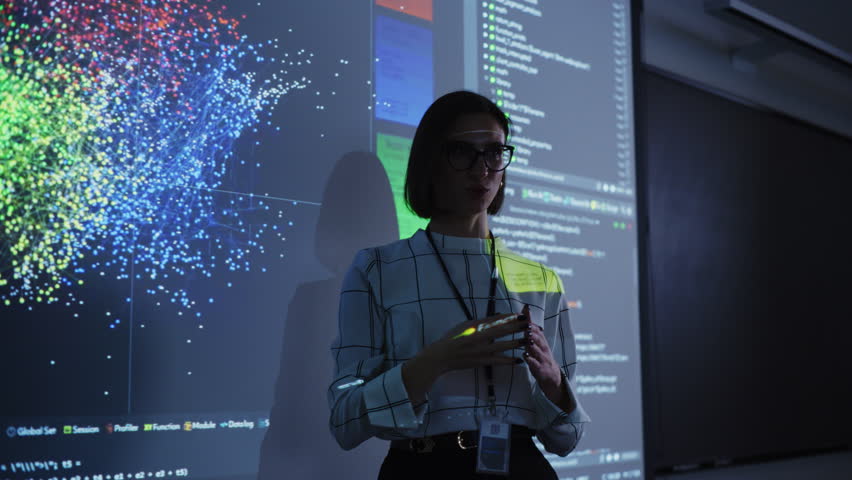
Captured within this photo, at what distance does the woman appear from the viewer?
1.04 metres

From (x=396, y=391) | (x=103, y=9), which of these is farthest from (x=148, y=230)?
(x=396, y=391)

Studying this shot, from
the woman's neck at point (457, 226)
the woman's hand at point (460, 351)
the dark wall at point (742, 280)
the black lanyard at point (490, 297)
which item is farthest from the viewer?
the dark wall at point (742, 280)

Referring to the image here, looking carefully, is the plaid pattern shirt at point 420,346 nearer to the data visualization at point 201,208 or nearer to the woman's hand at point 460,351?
the woman's hand at point 460,351

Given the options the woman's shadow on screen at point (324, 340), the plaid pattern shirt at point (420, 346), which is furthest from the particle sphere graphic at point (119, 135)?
the plaid pattern shirt at point (420, 346)

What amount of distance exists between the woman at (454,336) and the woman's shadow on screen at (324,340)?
1.48 feet

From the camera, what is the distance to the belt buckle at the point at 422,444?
1097mm

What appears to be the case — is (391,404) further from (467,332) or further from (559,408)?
(559,408)

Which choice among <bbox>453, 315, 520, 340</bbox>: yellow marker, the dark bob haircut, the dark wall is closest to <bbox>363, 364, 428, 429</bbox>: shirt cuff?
<bbox>453, 315, 520, 340</bbox>: yellow marker

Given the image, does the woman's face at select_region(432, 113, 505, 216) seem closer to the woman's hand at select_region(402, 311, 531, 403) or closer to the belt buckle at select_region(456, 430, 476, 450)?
the woman's hand at select_region(402, 311, 531, 403)

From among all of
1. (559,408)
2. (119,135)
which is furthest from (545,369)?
(119,135)

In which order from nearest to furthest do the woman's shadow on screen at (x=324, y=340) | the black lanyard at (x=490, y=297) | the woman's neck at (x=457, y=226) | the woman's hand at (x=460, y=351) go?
the woman's hand at (x=460, y=351)
the black lanyard at (x=490, y=297)
the woman's neck at (x=457, y=226)
the woman's shadow on screen at (x=324, y=340)

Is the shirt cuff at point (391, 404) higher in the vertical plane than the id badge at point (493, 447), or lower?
higher

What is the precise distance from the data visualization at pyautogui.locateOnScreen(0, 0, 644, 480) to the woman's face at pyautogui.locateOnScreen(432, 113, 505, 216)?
1.66 ft

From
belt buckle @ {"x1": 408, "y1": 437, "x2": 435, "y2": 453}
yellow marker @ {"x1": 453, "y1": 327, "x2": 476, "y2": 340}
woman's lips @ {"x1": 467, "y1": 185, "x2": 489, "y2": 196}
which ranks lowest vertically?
belt buckle @ {"x1": 408, "y1": 437, "x2": 435, "y2": 453}
